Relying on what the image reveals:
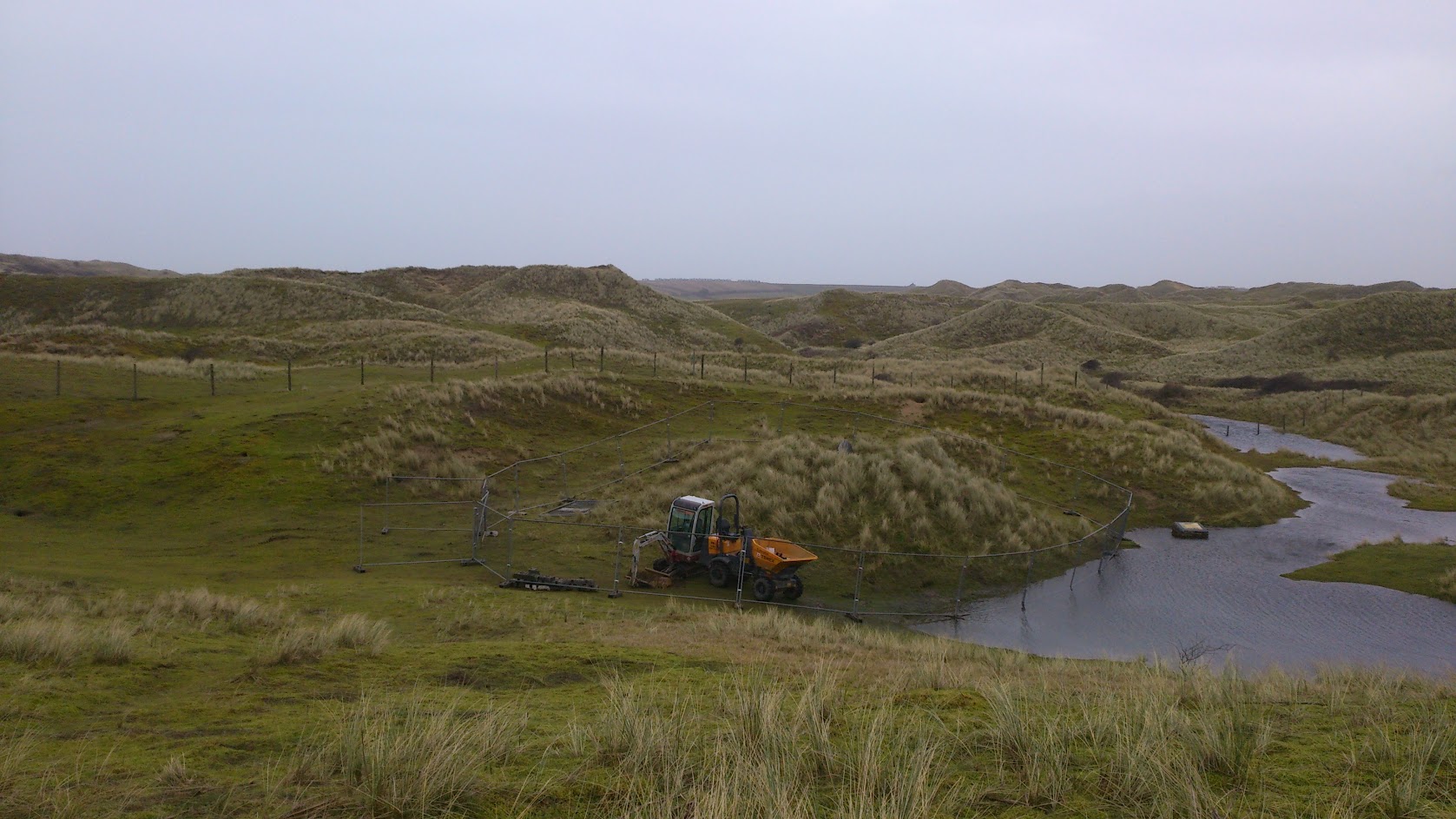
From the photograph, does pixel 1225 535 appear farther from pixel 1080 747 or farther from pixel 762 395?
pixel 1080 747

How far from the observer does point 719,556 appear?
66.0ft

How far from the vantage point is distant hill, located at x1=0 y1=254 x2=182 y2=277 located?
15312cm

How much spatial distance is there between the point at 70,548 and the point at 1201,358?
8477 centimetres

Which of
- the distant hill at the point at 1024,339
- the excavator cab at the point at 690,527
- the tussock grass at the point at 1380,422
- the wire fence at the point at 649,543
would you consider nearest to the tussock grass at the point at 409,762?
the wire fence at the point at 649,543

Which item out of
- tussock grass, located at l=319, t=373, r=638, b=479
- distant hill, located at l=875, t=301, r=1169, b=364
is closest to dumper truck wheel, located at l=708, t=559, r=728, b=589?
tussock grass, located at l=319, t=373, r=638, b=479

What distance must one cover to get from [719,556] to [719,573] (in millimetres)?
425

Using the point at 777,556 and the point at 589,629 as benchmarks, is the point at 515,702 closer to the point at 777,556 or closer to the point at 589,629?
the point at 589,629

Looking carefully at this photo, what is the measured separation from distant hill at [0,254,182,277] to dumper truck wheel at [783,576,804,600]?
544ft

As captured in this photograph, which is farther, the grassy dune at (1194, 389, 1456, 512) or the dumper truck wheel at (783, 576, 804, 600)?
the grassy dune at (1194, 389, 1456, 512)

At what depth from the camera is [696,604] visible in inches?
739

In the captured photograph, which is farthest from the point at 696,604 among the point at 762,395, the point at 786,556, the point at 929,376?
the point at 929,376

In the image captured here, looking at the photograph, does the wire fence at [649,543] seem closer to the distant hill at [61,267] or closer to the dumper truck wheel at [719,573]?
the dumper truck wheel at [719,573]

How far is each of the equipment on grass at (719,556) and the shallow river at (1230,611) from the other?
347 cm

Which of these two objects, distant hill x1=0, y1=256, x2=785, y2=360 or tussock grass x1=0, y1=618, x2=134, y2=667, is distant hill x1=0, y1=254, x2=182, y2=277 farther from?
tussock grass x1=0, y1=618, x2=134, y2=667
